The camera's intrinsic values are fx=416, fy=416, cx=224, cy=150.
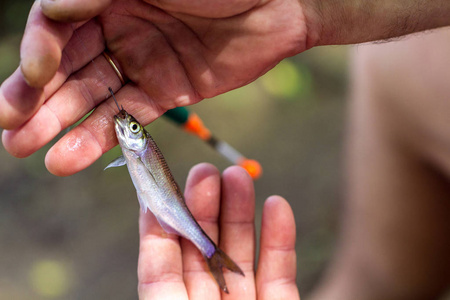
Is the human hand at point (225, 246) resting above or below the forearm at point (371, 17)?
below

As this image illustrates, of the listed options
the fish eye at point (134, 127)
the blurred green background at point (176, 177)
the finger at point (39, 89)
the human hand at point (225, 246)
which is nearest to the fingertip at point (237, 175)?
the human hand at point (225, 246)

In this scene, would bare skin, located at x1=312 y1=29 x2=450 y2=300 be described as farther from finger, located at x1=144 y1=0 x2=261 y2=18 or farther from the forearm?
finger, located at x1=144 y1=0 x2=261 y2=18

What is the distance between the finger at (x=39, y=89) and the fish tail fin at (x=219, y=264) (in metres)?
→ 1.30

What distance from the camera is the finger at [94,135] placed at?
212 cm

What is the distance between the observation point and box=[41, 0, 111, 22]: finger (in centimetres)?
181

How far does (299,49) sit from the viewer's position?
100 inches

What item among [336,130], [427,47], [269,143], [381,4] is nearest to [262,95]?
[269,143]

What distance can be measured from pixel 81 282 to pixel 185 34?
296 centimetres

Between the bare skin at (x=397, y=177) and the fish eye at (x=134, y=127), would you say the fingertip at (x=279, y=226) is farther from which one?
the bare skin at (x=397, y=177)

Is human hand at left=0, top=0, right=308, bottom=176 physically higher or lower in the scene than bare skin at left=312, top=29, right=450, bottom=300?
higher

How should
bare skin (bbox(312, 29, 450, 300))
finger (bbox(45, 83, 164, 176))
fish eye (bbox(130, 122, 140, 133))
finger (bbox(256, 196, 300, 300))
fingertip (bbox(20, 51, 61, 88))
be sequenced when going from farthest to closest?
1. bare skin (bbox(312, 29, 450, 300))
2. finger (bbox(256, 196, 300, 300))
3. fish eye (bbox(130, 122, 140, 133))
4. finger (bbox(45, 83, 164, 176))
5. fingertip (bbox(20, 51, 61, 88))

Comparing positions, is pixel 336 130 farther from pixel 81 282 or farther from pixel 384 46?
pixel 81 282

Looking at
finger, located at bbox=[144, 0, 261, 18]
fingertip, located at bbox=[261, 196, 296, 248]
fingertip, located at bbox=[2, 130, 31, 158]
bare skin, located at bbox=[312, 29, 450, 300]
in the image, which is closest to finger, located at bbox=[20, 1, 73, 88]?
fingertip, located at bbox=[2, 130, 31, 158]

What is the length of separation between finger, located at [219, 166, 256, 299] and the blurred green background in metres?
1.85
